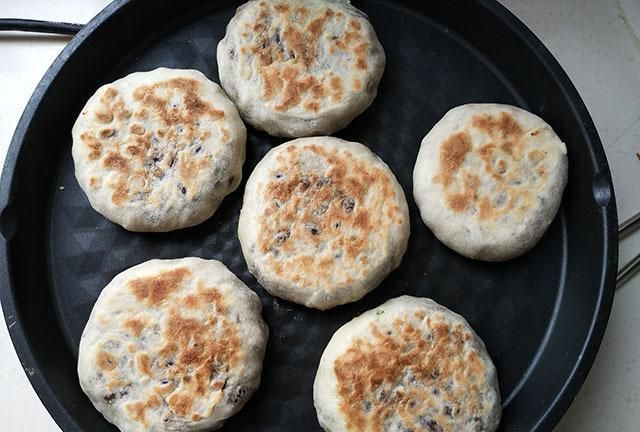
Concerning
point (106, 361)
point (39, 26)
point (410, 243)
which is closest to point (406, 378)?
point (410, 243)

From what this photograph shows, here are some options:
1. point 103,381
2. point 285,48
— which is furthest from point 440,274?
point 103,381

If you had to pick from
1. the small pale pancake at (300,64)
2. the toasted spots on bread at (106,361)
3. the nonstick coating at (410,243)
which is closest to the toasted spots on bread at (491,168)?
the nonstick coating at (410,243)

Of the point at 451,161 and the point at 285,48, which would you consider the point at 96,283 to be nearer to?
the point at 285,48

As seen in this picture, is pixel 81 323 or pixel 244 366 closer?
pixel 244 366

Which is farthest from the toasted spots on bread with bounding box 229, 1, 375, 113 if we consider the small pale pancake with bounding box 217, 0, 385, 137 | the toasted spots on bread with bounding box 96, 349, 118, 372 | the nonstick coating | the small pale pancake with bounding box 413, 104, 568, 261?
the toasted spots on bread with bounding box 96, 349, 118, 372

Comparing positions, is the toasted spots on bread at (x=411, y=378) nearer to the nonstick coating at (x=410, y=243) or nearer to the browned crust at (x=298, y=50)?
the nonstick coating at (x=410, y=243)
